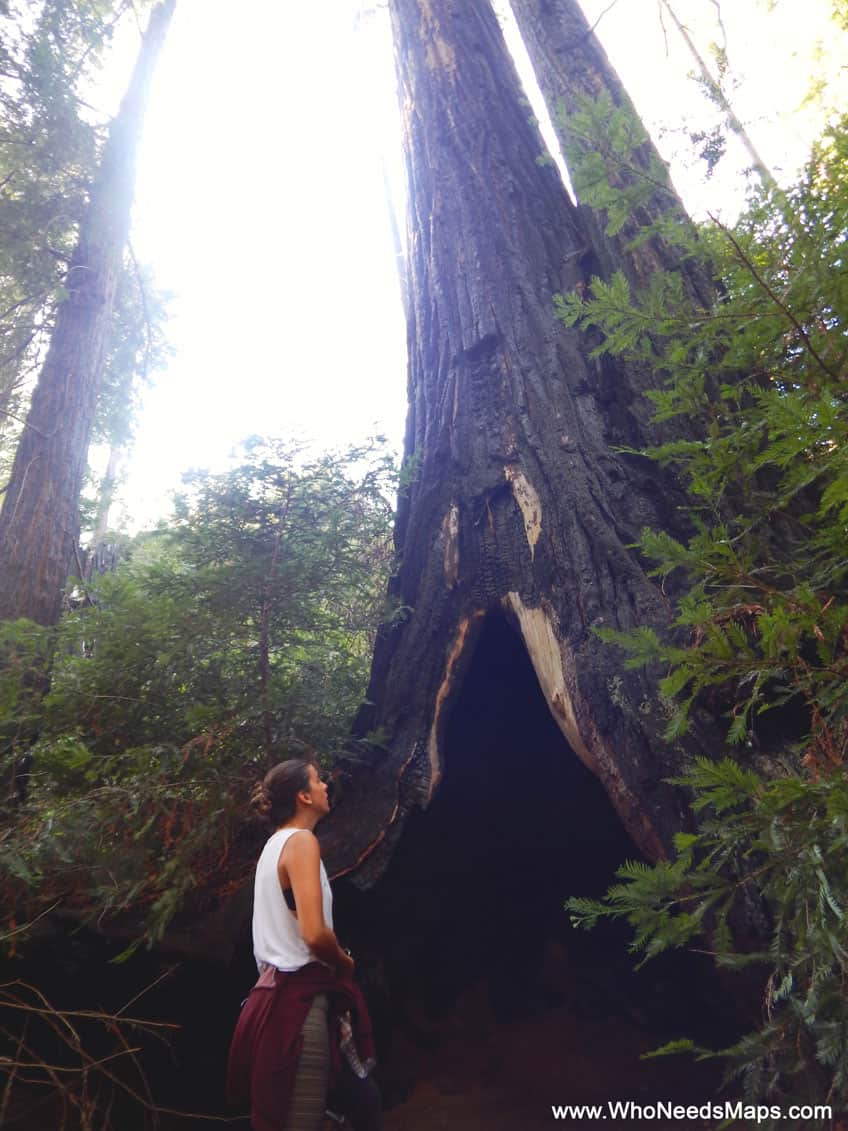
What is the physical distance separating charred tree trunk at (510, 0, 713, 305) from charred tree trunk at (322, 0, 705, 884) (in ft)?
0.75

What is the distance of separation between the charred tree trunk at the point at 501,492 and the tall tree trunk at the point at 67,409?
3.22 m

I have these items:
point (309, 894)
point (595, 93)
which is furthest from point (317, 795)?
point (595, 93)

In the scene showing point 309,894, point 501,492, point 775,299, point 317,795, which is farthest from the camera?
point 501,492

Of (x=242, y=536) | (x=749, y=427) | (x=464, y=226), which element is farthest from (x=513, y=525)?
(x=464, y=226)

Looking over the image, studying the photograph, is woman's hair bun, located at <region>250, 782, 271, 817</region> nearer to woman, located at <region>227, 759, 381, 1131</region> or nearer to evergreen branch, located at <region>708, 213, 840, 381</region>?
woman, located at <region>227, 759, 381, 1131</region>

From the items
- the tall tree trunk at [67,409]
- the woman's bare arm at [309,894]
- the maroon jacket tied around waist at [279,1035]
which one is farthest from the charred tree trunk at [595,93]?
the tall tree trunk at [67,409]

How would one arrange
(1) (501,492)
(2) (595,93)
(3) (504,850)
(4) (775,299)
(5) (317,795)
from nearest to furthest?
(4) (775,299)
(5) (317,795)
(1) (501,492)
(3) (504,850)
(2) (595,93)

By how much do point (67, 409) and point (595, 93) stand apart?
5415 millimetres

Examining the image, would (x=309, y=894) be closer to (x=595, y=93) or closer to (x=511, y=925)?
(x=511, y=925)

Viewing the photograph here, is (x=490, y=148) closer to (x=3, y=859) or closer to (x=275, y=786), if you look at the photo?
(x=275, y=786)

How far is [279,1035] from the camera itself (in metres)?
2.28

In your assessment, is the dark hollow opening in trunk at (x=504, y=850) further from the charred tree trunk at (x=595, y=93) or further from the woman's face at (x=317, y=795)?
the charred tree trunk at (x=595, y=93)

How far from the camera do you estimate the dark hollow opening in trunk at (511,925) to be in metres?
4.02

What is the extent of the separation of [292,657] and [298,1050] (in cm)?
224
